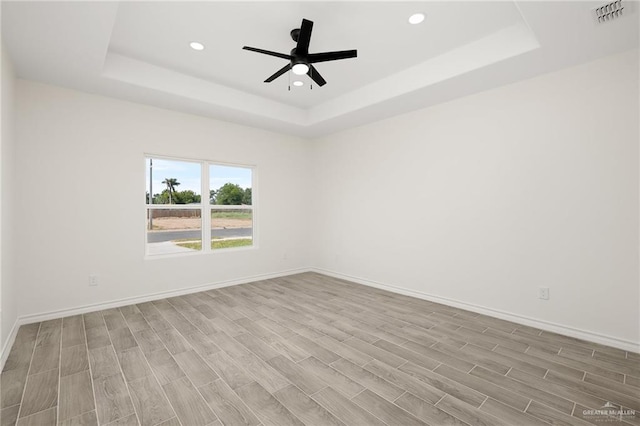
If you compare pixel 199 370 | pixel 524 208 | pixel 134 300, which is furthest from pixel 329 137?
pixel 199 370

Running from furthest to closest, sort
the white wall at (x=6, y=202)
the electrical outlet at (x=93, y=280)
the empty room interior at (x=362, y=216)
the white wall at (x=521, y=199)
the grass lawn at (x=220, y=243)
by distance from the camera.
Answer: the grass lawn at (x=220, y=243)
the electrical outlet at (x=93, y=280)
the white wall at (x=521, y=199)
the white wall at (x=6, y=202)
the empty room interior at (x=362, y=216)

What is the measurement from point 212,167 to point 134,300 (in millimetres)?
2183

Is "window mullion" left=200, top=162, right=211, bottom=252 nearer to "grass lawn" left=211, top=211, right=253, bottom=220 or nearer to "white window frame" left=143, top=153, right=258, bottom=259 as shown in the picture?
"white window frame" left=143, top=153, right=258, bottom=259

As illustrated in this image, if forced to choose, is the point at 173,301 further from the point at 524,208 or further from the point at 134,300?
the point at 524,208

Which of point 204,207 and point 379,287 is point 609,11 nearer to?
→ point 379,287

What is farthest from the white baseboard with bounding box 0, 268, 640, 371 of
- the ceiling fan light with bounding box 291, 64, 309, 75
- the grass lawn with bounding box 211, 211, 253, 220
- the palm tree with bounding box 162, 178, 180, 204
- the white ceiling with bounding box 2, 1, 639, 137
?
the ceiling fan light with bounding box 291, 64, 309, 75

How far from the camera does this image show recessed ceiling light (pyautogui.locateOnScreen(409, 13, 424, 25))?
255 centimetres

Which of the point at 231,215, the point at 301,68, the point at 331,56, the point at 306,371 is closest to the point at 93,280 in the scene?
the point at 231,215

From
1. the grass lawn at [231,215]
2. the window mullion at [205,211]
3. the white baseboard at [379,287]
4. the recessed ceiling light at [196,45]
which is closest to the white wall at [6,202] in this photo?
the white baseboard at [379,287]

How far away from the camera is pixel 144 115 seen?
3.93 meters

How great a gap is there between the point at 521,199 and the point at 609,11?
169 centimetres

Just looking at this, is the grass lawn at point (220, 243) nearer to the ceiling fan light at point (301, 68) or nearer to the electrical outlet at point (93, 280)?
the electrical outlet at point (93, 280)

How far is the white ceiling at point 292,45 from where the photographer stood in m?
2.32

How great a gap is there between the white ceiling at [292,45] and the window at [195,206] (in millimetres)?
975
